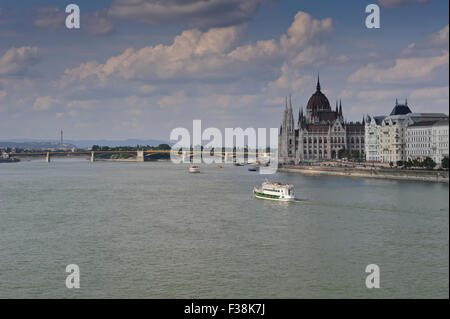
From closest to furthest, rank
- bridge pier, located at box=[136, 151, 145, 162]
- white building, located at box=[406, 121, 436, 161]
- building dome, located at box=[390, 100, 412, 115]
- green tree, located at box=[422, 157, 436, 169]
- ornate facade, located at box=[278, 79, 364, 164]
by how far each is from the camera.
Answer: green tree, located at box=[422, 157, 436, 169] → white building, located at box=[406, 121, 436, 161] → building dome, located at box=[390, 100, 412, 115] → ornate facade, located at box=[278, 79, 364, 164] → bridge pier, located at box=[136, 151, 145, 162]

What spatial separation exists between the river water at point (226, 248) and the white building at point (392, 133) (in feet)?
158

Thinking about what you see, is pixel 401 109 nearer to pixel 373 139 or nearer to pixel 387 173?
pixel 373 139

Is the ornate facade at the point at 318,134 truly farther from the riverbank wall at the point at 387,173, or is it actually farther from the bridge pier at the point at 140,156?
the bridge pier at the point at 140,156

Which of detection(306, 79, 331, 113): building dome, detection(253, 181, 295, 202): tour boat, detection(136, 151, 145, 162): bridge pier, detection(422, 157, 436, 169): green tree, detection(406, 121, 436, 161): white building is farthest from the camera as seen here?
detection(136, 151, 145, 162): bridge pier

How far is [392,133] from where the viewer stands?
91.6 m

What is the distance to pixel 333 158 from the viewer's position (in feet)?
441

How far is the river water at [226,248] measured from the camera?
731 inches

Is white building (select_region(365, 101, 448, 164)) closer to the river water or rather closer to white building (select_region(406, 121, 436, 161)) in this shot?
white building (select_region(406, 121, 436, 161))

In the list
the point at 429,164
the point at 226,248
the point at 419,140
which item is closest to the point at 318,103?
the point at 419,140

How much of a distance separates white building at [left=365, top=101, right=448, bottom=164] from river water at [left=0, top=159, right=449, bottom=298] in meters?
48.1

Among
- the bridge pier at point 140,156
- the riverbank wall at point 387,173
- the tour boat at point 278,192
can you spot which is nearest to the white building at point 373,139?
the riverbank wall at point 387,173

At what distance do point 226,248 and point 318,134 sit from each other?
115784 mm

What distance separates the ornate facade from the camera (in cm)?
13538

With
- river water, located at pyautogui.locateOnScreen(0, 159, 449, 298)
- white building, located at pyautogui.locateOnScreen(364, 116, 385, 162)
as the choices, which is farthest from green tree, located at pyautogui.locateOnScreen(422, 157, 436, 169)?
white building, located at pyautogui.locateOnScreen(364, 116, 385, 162)
